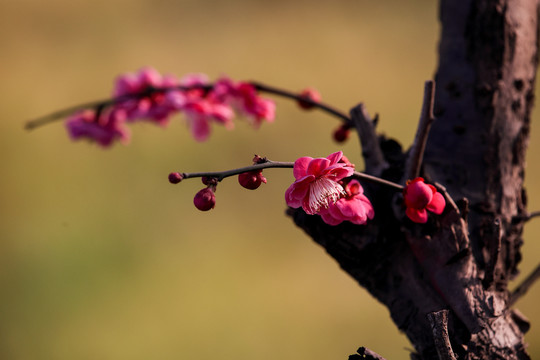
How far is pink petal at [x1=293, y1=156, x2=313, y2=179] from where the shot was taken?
0.35 m

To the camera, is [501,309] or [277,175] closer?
[501,309]

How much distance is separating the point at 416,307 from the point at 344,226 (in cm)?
10

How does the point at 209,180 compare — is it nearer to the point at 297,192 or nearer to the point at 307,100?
the point at 297,192

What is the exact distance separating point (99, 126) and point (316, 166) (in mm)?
468

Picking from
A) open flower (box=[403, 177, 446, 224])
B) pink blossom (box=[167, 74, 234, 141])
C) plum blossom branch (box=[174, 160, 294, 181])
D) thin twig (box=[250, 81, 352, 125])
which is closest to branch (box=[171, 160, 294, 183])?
plum blossom branch (box=[174, 160, 294, 181])

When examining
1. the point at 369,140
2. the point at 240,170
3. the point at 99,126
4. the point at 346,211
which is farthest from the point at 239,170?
the point at 99,126

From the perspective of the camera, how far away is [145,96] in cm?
70

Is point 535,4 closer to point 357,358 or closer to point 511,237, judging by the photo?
point 511,237

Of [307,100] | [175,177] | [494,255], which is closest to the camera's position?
[175,177]

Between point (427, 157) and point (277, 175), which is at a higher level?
point (277, 175)

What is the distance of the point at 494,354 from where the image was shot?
0.45 metres

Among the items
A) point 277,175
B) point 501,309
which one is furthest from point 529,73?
point 277,175

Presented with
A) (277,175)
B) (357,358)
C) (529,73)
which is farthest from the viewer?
(277,175)

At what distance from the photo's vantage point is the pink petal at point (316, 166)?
0.35 meters
